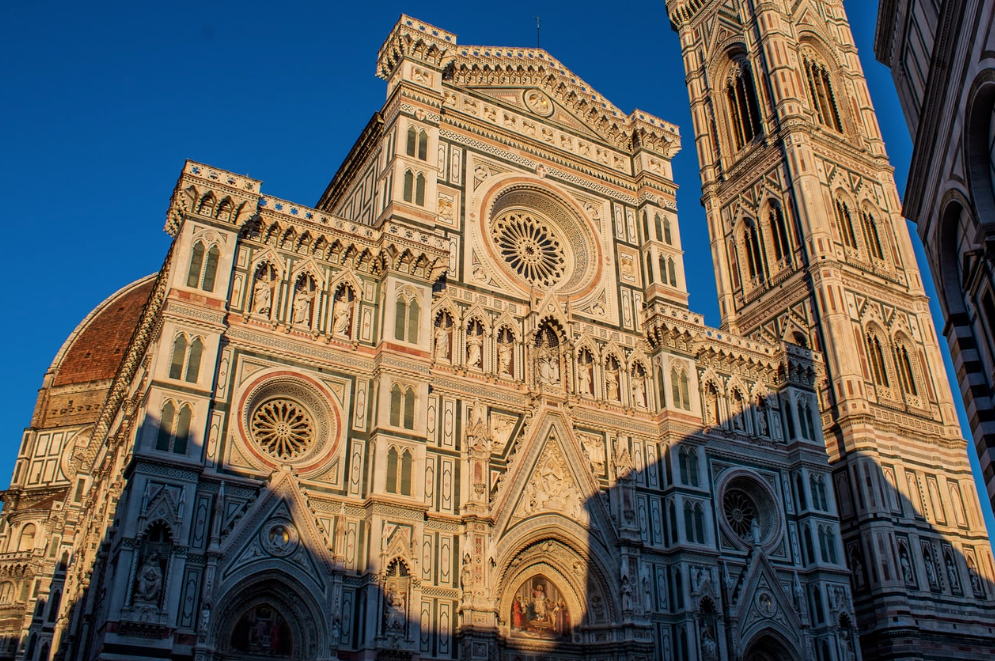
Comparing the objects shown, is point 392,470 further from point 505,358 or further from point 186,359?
point 505,358

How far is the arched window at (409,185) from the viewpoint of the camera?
81.0 feet

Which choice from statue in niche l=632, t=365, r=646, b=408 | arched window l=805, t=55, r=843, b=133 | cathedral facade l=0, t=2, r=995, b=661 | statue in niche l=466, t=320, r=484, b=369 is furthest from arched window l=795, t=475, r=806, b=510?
arched window l=805, t=55, r=843, b=133

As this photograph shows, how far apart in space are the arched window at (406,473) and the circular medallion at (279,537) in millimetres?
2677

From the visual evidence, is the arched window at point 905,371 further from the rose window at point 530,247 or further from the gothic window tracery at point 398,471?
the gothic window tracery at point 398,471

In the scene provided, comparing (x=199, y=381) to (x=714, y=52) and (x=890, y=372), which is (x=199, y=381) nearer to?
(x=890, y=372)

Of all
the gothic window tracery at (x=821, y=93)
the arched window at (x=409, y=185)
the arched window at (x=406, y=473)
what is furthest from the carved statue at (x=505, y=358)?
the gothic window tracery at (x=821, y=93)

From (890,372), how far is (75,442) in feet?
119

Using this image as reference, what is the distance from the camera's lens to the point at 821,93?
40.1 meters

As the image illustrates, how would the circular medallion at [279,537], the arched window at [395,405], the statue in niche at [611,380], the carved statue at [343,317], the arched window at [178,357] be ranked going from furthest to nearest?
the statue in niche at [611,380]
the carved statue at [343,317]
the arched window at [395,405]
the arched window at [178,357]
the circular medallion at [279,537]

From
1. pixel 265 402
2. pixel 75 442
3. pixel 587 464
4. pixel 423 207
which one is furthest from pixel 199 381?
pixel 75 442

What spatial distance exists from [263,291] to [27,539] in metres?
25.2

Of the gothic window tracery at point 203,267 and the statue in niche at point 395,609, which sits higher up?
the gothic window tracery at point 203,267

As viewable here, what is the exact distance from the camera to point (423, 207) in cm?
2477

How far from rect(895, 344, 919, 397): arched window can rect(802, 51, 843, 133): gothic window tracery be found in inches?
426
